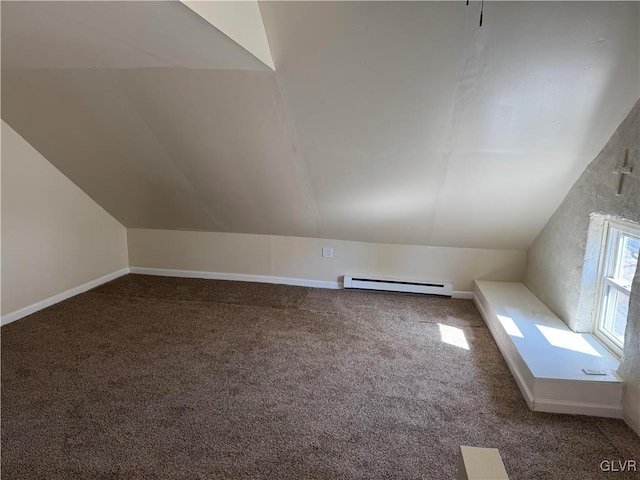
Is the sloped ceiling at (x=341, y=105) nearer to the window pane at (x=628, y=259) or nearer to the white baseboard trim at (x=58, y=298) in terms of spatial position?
the window pane at (x=628, y=259)

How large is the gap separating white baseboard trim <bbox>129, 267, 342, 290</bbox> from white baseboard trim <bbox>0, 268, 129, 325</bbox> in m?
Answer: 0.29

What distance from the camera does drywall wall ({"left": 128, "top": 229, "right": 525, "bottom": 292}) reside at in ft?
12.4

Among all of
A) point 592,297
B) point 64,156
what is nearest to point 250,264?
point 64,156

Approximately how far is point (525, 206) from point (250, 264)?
2.64 metres

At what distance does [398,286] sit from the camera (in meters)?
3.91

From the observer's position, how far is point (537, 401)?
217 centimetres

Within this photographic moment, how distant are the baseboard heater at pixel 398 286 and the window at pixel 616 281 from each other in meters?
1.36

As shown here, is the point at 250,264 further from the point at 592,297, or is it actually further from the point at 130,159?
the point at 592,297

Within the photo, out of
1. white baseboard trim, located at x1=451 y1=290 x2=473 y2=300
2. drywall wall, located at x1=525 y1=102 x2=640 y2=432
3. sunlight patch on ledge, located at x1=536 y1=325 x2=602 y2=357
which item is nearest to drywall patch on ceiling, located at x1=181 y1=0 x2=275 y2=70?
drywall wall, located at x1=525 y1=102 x2=640 y2=432

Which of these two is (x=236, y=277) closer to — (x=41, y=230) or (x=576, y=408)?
A: (x=41, y=230)

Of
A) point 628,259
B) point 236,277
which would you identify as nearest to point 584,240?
point 628,259

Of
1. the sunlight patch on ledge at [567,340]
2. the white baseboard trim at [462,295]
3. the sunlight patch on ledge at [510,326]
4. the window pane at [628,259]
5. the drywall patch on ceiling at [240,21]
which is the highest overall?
the drywall patch on ceiling at [240,21]

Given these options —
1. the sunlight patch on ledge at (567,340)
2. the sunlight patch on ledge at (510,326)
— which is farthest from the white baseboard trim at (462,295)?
the sunlight patch on ledge at (567,340)

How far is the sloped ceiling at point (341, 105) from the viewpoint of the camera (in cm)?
179
